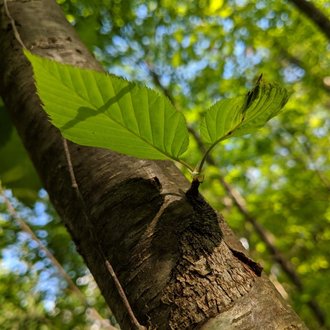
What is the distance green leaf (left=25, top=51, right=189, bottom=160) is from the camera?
0.53 meters

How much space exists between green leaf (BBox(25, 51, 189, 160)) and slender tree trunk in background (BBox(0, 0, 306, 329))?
0.37ft

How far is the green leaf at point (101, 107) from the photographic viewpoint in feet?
1.74

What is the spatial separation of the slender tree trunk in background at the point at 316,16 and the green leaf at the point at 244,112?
6.74 feet

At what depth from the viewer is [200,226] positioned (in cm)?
56

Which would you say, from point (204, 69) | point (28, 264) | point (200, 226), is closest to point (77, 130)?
point (200, 226)

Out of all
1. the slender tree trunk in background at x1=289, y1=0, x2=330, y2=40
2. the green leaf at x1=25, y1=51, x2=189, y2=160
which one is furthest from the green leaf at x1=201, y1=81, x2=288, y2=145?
the slender tree trunk in background at x1=289, y1=0, x2=330, y2=40

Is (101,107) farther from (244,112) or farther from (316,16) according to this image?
(316,16)

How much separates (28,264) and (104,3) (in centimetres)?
282

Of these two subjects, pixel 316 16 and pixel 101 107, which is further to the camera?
pixel 316 16

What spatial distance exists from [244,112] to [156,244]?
0.76ft

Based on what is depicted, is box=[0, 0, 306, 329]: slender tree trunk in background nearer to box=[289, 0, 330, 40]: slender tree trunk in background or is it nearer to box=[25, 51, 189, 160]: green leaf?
box=[25, 51, 189, 160]: green leaf

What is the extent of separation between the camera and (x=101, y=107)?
54 cm

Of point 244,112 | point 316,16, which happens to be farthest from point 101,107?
point 316,16

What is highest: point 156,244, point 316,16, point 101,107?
point 316,16
